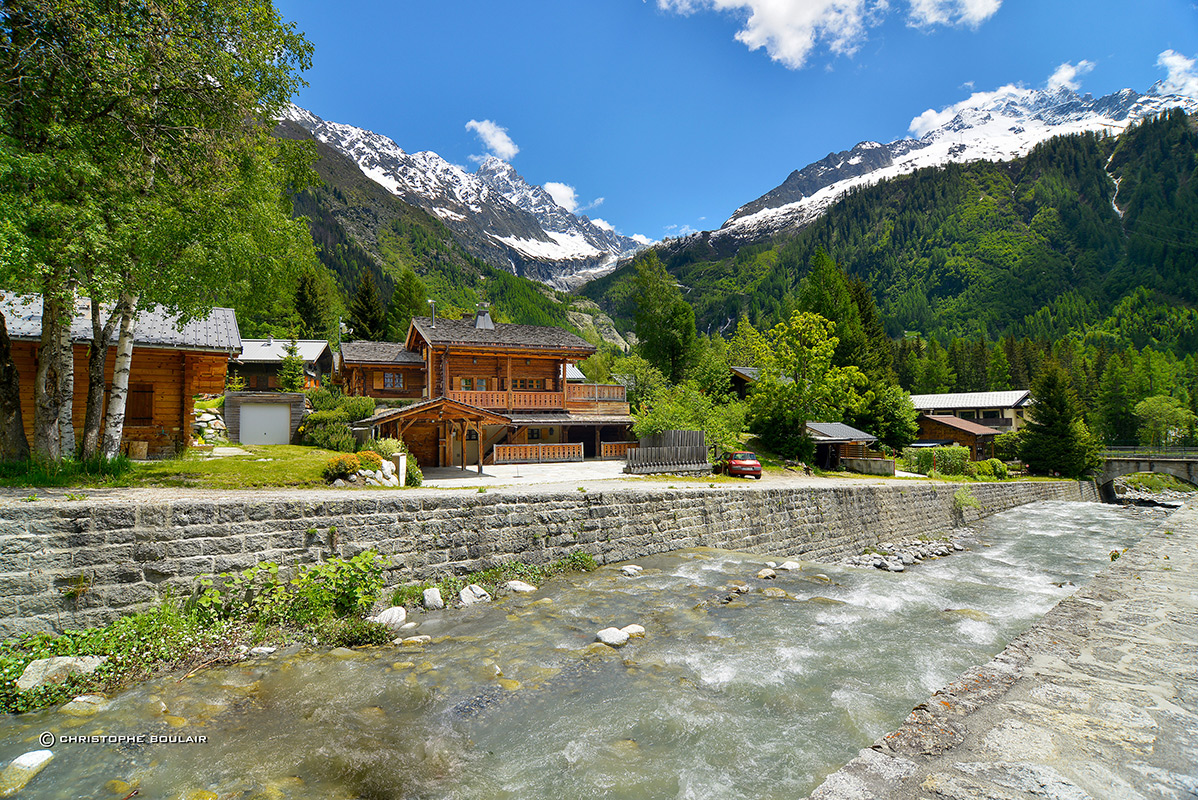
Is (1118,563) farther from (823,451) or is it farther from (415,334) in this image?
(415,334)

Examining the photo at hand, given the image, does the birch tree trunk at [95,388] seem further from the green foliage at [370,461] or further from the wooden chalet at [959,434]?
the wooden chalet at [959,434]

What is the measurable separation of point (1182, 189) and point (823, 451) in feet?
665

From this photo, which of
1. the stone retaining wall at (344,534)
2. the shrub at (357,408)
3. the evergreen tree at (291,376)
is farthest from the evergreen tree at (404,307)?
the stone retaining wall at (344,534)

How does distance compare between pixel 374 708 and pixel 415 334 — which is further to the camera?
pixel 415 334

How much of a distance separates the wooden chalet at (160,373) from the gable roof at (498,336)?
13.0 m

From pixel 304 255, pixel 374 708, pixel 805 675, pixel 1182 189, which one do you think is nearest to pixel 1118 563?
pixel 805 675

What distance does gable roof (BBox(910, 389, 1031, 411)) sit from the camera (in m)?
60.7

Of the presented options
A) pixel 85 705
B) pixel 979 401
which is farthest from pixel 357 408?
pixel 979 401

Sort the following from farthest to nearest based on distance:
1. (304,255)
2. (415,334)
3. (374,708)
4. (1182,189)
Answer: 1. (1182,189)
2. (415,334)
3. (304,255)
4. (374,708)

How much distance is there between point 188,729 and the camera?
5484mm

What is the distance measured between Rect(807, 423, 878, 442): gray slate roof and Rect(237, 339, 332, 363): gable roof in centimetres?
3793

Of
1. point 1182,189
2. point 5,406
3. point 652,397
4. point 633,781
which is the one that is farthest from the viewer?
point 1182,189

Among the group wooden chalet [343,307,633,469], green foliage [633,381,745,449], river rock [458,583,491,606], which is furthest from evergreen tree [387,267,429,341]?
river rock [458,583,491,606]

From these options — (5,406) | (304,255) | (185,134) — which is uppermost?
(185,134)
